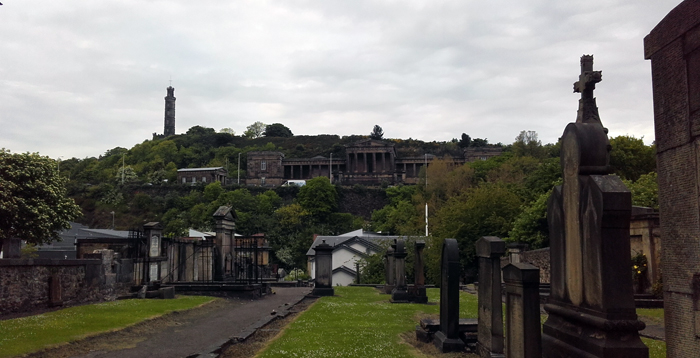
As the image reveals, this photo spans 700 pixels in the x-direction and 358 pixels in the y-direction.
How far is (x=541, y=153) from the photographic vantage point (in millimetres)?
82938

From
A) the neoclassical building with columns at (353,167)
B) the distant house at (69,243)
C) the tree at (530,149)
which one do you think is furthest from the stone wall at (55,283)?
the neoclassical building with columns at (353,167)

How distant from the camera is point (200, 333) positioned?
13.2 m

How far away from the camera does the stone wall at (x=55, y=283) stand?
14.2 metres

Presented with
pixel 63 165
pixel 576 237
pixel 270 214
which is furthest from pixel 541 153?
pixel 63 165

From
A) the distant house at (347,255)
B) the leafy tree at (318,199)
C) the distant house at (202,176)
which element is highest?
the distant house at (202,176)

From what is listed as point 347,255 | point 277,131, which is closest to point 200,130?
point 277,131

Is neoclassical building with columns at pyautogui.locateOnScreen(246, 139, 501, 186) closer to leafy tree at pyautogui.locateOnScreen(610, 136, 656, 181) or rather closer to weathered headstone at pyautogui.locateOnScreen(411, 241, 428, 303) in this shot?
leafy tree at pyautogui.locateOnScreen(610, 136, 656, 181)

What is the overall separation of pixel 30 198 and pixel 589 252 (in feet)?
103

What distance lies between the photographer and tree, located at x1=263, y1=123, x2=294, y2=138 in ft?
612

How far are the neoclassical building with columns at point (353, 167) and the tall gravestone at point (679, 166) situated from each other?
347 ft

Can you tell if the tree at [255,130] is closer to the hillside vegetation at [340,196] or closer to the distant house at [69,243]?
the hillside vegetation at [340,196]

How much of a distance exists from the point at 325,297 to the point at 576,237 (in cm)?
1743

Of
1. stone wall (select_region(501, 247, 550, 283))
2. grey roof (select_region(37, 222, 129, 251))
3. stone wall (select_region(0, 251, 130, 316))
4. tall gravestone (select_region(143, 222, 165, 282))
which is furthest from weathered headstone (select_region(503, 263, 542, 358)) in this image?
grey roof (select_region(37, 222, 129, 251))

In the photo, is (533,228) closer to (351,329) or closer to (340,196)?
(351,329)
